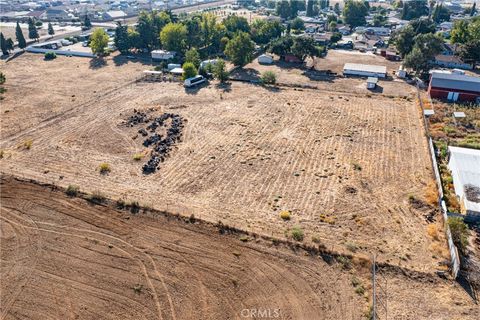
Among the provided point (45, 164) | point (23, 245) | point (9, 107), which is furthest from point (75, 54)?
point (23, 245)

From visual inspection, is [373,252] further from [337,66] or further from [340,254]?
[337,66]

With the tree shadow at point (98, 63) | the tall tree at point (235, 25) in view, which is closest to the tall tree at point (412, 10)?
the tall tree at point (235, 25)

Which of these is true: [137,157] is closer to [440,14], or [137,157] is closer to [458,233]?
[458,233]

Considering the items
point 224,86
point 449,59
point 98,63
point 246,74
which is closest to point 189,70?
point 224,86

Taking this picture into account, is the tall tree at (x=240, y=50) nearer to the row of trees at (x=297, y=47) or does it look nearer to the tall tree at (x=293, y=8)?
the row of trees at (x=297, y=47)

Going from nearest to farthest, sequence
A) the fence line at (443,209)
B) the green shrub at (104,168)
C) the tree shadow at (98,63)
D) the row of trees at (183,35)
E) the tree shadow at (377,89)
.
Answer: the fence line at (443,209)
the green shrub at (104,168)
the tree shadow at (377,89)
the tree shadow at (98,63)
the row of trees at (183,35)

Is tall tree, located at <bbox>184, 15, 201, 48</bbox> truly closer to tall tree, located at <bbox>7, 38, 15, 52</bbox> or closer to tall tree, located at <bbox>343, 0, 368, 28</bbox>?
tall tree, located at <bbox>7, 38, 15, 52</bbox>
